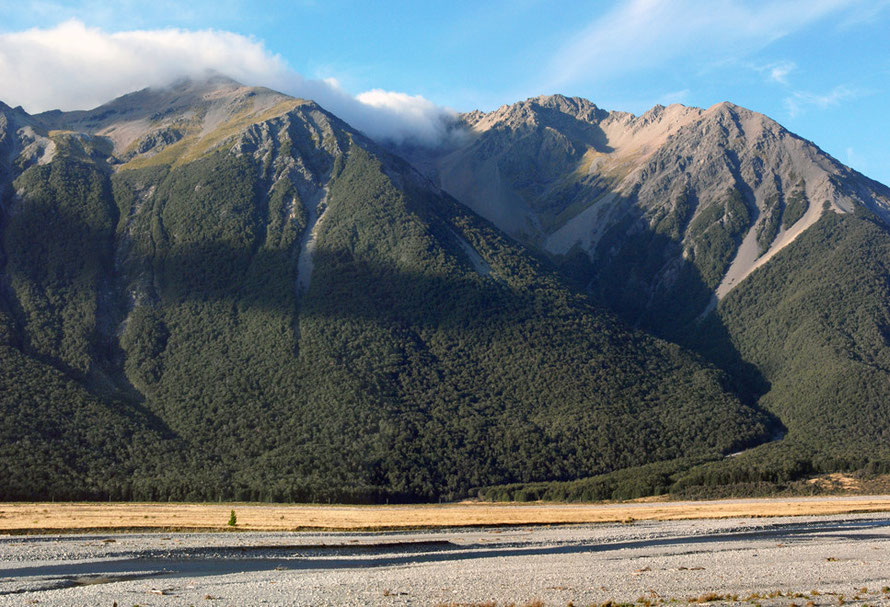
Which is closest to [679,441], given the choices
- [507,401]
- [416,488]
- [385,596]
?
[507,401]

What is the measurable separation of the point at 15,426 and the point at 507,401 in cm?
9918

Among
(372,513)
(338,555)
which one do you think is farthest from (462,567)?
(372,513)

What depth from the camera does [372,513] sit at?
120312mm

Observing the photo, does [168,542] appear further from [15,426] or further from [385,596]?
[15,426]

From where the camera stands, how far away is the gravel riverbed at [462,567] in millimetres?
48656

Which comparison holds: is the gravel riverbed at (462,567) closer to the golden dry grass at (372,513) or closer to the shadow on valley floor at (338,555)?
the shadow on valley floor at (338,555)

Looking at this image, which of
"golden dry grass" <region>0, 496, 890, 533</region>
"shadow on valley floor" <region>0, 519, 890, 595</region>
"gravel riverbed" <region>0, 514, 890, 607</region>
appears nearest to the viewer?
"gravel riverbed" <region>0, 514, 890, 607</region>

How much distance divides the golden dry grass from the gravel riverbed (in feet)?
28.2

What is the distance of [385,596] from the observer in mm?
49250

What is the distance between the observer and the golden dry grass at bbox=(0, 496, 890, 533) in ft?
325

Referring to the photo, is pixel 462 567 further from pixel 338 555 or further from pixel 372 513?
pixel 372 513

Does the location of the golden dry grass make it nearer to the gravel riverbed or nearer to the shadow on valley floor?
the gravel riverbed

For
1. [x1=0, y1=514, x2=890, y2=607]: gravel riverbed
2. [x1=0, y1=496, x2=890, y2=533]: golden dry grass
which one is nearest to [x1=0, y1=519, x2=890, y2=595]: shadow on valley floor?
[x1=0, y1=514, x2=890, y2=607]: gravel riverbed

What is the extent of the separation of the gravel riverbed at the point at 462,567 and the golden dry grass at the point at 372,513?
8.60m
